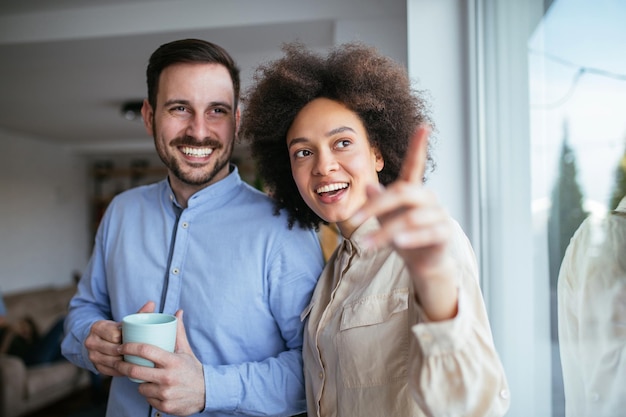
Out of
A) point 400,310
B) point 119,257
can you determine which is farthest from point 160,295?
point 400,310

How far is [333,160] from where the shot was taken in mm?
987

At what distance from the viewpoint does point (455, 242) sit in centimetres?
80

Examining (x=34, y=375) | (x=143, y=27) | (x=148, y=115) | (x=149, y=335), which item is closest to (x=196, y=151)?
(x=148, y=115)

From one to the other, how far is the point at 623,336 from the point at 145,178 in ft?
24.3

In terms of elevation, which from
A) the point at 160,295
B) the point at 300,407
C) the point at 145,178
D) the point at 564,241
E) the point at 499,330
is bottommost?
the point at 300,407

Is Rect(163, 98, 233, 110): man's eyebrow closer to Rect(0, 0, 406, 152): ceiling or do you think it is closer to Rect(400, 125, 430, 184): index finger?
Rect(0, 0, 406, 152): ceiling

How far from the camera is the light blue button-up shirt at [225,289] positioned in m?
1.12

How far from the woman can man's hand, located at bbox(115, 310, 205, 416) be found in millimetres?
259

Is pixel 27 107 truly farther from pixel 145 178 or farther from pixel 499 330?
pixel 499 330

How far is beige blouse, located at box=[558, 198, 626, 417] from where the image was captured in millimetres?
688

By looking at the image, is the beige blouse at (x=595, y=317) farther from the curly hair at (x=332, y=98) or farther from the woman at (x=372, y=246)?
the curly hair at (x=332, y=98)

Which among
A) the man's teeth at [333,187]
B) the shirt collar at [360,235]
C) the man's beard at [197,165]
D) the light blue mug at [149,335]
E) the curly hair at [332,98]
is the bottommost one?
the light blue mug at [149,335]

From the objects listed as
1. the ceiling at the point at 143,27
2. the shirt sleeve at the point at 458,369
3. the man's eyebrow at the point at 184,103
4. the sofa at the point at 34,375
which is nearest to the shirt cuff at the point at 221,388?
the shirt sleeve at the point at 458,369

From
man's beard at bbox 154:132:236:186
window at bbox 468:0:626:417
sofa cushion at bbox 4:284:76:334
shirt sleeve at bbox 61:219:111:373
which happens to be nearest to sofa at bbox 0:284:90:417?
sofa cushion at bbox 4:284:76:334
